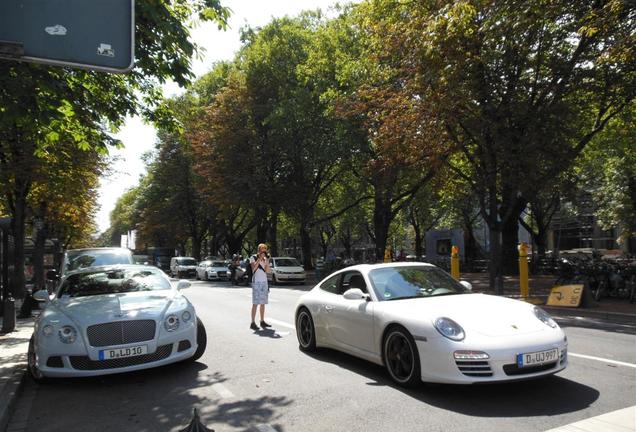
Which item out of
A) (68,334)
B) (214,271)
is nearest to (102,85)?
(68,334)

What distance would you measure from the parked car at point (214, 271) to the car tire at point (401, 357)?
29083mm

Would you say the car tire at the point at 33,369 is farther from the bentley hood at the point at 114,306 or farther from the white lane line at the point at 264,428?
the white lane line at the point at 264,428

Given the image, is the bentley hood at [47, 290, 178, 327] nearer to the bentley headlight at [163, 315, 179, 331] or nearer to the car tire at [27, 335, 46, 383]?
the bentley headlight at [163, 315, 179, 331]

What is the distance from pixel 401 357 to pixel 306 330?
249 cm

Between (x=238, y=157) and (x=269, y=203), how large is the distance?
3.60 metres

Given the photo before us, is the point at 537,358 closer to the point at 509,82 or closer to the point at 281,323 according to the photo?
the point at 281,323

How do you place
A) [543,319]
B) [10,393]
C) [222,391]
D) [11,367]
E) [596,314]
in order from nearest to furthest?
[543,319]
[10,393]
[222,391]
[11,367]
[596,314]

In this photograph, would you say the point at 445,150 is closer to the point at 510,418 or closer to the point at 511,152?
the point at 511,152

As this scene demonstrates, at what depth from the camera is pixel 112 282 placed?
774cm

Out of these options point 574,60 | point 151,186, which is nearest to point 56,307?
point 574,60

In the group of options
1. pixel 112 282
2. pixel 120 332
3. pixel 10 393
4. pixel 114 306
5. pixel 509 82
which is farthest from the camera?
pixel 509 82

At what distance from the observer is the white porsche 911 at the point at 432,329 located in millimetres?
5000

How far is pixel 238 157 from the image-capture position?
3250cm

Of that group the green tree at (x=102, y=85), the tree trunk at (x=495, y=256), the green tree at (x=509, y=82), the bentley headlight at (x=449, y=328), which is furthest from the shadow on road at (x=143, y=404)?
the tree trunk at (x=495, y=256)
